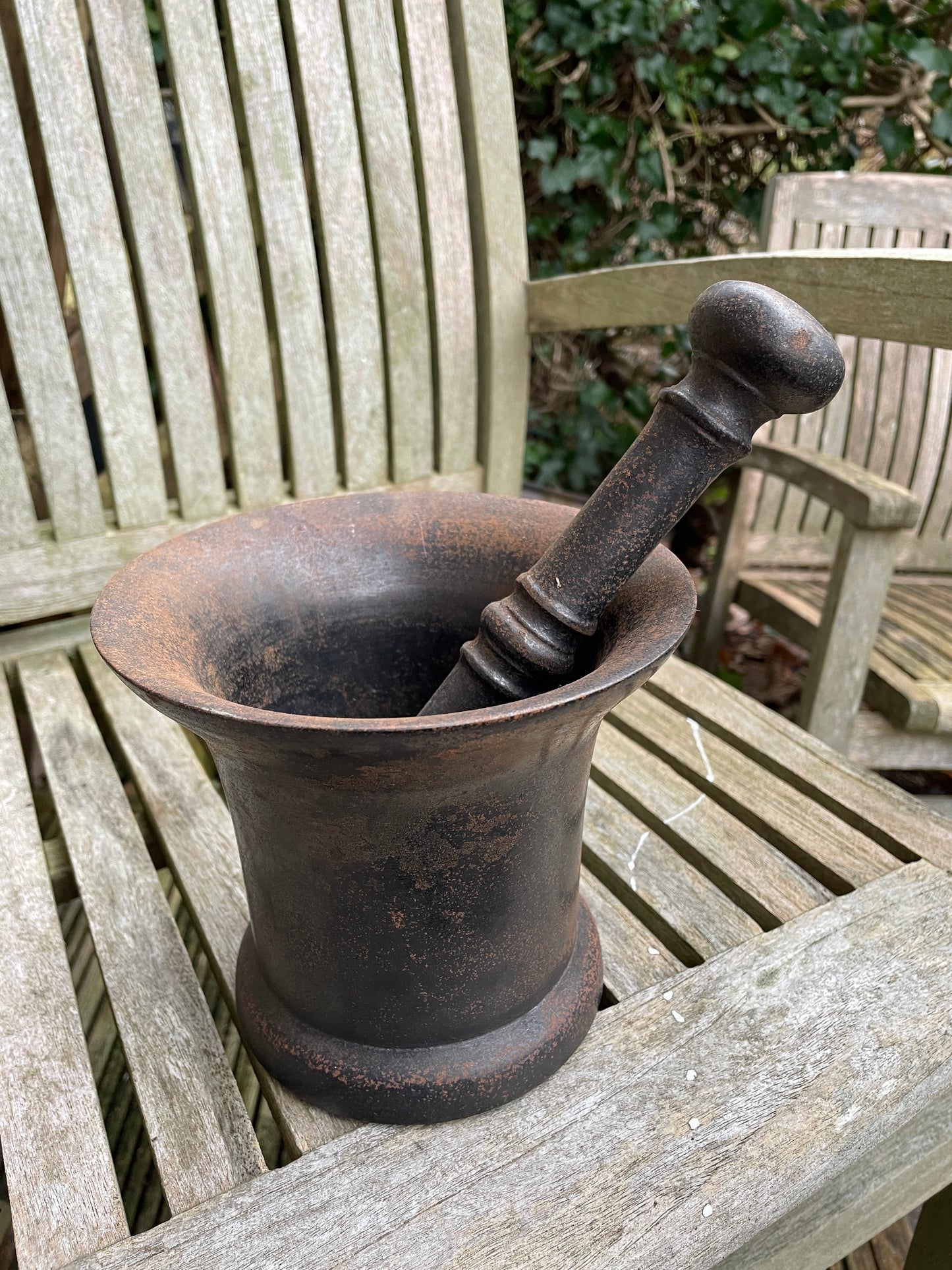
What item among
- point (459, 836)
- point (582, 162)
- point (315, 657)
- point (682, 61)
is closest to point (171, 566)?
point (315, 657)

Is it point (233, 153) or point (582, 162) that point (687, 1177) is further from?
point (582, 162)

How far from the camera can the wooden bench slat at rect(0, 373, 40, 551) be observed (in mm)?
1573

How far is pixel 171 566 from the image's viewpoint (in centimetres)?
92

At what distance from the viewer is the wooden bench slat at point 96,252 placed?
1.47m

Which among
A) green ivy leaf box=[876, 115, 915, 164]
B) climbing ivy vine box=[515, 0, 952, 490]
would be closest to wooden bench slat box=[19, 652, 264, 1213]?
climbing ivy vine box=[515, 0, 952, 490]

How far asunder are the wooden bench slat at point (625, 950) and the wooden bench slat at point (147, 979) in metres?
0.43

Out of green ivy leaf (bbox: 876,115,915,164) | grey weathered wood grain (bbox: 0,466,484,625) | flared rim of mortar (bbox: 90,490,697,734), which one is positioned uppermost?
green ivy leaf (bbox: 876,115,915,164)

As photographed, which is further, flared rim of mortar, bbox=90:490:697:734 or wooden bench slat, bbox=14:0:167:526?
wooden bench slat, bbox=14:0:167:526

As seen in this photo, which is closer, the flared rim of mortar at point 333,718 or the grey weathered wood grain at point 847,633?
the flared rim of mortar at point 333,718

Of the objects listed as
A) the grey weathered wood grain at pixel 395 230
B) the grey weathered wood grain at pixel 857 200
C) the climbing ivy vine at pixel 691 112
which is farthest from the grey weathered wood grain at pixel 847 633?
the climbing ivy vine at pixel 691 112

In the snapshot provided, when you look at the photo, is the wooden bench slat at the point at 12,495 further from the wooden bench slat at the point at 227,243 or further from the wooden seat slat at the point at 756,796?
the wooden seat slat at the point at 756,796

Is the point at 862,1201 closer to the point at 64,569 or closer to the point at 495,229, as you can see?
the point at 64,569

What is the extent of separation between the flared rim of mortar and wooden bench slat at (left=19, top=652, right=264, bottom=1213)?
369 millimetres

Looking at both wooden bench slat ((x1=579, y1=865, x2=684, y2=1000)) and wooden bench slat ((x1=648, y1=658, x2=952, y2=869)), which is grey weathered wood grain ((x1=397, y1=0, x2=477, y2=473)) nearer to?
wooden bench slat ((x1=648, y1=658, x2=952, y2=869))
